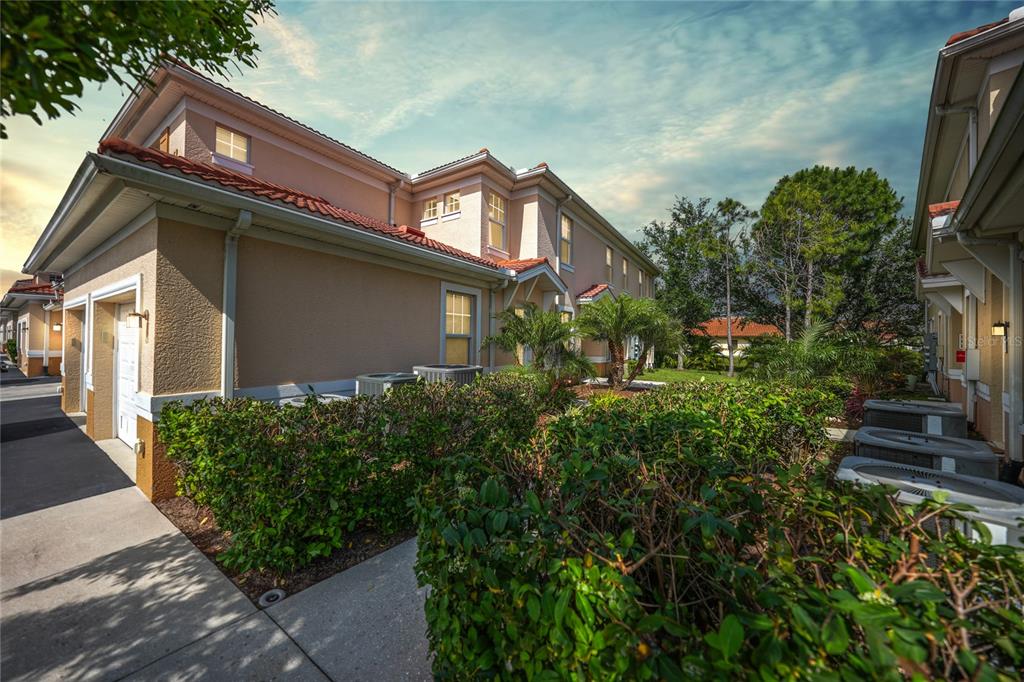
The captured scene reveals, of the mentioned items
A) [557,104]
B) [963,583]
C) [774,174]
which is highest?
[774,174]

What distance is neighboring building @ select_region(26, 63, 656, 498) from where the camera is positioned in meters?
5.03

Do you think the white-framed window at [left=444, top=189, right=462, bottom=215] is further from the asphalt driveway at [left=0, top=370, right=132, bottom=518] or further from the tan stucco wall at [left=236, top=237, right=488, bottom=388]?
the asphalt driveway at [left=0, top=370, right=132, bottom=518]

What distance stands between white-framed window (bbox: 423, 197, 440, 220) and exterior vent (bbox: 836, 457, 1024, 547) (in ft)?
39.1

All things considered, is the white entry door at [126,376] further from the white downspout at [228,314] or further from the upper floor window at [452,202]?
the upper floor window at [452,202]

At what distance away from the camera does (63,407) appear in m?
10.4

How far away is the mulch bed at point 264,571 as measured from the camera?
3279mm

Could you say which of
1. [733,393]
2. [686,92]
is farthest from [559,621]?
[686,92]

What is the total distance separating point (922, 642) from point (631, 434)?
85.7 inches

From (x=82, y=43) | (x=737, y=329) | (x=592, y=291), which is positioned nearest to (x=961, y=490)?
(x=82, y=43)

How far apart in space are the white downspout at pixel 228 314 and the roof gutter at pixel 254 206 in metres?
0.27

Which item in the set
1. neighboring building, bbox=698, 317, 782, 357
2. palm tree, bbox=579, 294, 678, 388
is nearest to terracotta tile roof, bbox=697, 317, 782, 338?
neighboring building, bbox=698, 317, 782, 357

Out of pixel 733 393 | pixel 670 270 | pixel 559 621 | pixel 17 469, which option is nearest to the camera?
pixel 559 621

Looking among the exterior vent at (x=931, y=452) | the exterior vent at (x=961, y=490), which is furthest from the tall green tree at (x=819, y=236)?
the exterior vent at (x=961, y=490)

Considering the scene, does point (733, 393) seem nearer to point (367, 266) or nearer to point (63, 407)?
point (367, 266)
